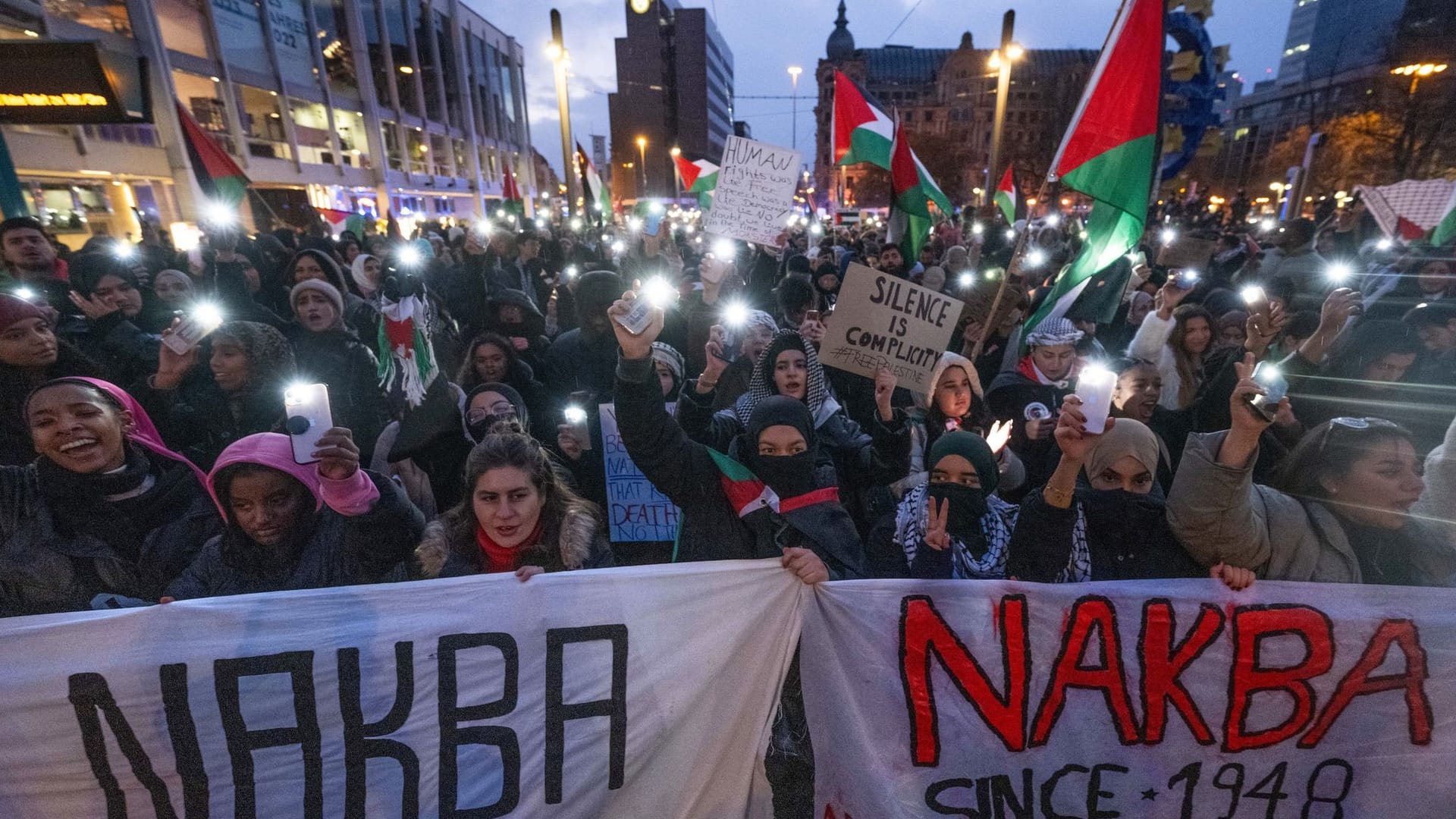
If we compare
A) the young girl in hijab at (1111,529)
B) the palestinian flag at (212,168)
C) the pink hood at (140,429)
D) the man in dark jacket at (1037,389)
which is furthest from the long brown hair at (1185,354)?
the palestinian flag at (212,168)

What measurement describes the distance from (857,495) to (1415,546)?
191cm

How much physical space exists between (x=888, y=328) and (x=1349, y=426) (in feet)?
5.82

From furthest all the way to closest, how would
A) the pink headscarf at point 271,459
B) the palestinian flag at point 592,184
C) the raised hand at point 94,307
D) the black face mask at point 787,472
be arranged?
the palestinian flag at point 592,184, the raised hand at point 94,307, the black face mask at point 787,472, the pink headscarf at point 271,459

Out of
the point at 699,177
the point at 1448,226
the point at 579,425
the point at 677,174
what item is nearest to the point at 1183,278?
the point at 1448,226

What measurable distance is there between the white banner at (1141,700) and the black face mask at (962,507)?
314 mm

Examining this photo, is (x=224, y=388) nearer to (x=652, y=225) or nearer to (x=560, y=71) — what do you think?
(x=652, y=225)

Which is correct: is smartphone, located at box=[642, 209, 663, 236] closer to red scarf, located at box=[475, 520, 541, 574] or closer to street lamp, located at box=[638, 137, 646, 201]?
red scarf, located at box=[475, 520, 541, 574]

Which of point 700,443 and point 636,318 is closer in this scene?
point 636,318

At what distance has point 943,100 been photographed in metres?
77.7

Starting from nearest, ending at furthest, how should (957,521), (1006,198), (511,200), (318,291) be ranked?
(957,521) < (318,291) < (1006,198) < (511,200)

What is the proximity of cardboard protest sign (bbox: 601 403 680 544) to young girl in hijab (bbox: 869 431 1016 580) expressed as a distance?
49.2 inches

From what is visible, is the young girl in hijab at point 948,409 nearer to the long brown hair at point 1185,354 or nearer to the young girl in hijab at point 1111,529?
the young girl in hijab at point 1111,529

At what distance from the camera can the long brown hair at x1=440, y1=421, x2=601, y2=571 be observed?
226 centimetres

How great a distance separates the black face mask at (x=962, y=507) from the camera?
2.27 metres
